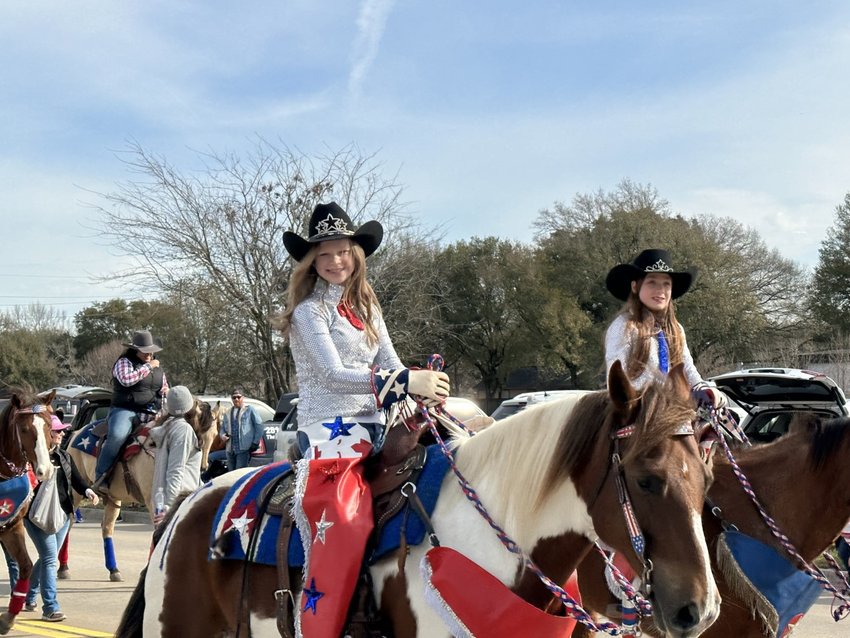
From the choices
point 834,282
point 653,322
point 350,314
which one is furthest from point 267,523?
point 834,282

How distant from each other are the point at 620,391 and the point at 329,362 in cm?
127

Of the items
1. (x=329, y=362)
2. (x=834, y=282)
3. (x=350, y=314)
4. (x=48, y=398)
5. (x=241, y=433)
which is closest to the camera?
(x=329, y=362)

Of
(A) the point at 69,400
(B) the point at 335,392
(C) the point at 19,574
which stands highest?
(B) the point at 335,392

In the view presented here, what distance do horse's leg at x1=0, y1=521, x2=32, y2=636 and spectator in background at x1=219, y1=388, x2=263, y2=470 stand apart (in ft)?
25.7

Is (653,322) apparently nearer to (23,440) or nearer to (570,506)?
(570,506)

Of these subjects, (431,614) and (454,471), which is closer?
(431,614)

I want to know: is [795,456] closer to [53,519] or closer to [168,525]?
[168,525]

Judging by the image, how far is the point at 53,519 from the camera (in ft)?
25.3

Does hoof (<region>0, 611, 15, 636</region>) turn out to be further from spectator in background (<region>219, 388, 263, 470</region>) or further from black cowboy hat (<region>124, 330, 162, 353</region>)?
spectator in background (<region>219, 388, 263, 470</region>)

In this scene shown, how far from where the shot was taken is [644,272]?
194 inches

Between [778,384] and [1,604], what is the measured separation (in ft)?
26.8

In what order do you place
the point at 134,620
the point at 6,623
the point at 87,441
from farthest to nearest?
the point at 87,441 → the point at 6,623 → the point at 134,620

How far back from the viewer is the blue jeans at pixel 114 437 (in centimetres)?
974

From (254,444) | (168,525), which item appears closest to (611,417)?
(168,525)
